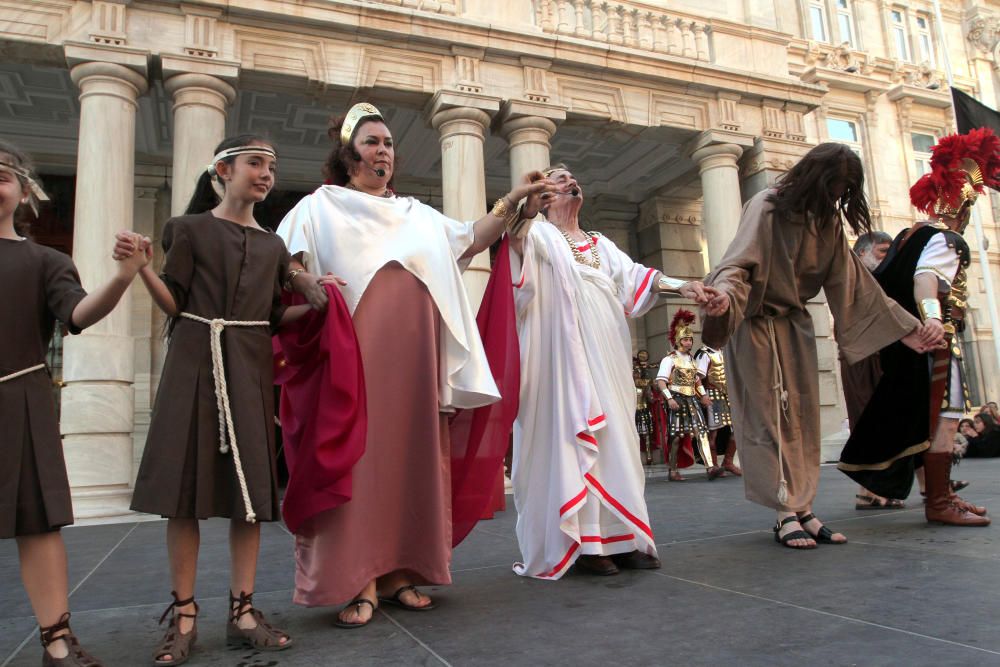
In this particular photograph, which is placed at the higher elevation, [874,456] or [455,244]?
[455,244]

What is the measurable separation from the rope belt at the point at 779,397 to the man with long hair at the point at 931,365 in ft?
2.96

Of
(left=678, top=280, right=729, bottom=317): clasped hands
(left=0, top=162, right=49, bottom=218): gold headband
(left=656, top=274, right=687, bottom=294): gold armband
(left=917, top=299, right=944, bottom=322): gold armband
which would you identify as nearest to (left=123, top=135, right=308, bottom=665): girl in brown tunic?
(left=0, top=162, right=49, bottom=218): gold headband

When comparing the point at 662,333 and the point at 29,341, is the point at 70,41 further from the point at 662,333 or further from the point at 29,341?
the point at 662,333

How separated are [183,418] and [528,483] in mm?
1822

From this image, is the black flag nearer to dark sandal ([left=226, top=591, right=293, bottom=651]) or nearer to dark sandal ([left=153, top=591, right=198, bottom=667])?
dark sandal ([left=226, top=591, right=293, bottom=651])

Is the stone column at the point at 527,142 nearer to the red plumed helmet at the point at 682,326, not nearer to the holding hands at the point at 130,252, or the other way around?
the red plumed helmet at the point at 682,326

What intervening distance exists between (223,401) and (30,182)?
107 centimetres

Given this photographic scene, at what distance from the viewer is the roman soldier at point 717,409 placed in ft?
34.2

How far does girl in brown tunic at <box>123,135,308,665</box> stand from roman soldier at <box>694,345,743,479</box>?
8518mm

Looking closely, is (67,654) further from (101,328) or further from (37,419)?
(101,328)

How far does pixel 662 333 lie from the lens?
1568 centimetres

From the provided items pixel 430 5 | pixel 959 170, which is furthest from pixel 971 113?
pixel 959 170

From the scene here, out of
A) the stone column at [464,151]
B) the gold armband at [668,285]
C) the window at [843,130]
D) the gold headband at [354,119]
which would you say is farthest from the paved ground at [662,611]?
the window at [843,130]

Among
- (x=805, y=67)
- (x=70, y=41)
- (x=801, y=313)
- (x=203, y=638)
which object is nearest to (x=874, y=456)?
(x=801, y=313)
